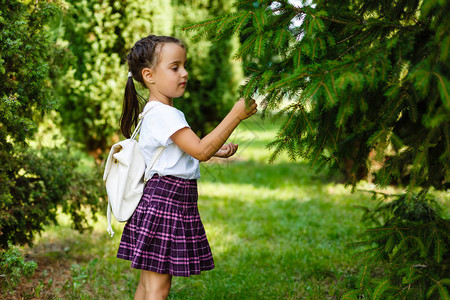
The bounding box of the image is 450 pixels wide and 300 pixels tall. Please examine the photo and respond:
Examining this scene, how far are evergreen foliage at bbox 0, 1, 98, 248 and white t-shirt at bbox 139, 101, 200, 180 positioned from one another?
827 millimetres

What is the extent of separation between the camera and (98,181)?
4.18 meters

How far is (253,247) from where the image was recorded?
4.41 meters

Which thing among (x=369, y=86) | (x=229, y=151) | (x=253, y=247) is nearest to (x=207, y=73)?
(x=253, y=247)

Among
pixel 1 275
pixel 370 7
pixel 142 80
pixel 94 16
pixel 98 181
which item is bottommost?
pixel 1 275

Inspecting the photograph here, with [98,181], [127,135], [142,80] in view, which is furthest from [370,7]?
[98,181]

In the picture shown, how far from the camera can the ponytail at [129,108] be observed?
258cm

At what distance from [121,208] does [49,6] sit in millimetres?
1444

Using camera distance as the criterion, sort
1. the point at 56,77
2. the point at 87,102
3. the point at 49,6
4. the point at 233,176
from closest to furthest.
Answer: the point at 49,6 → the point at 56,77 → the point at 87,102 → the point at 233,176

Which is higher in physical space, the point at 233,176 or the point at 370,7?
the point at 370,7

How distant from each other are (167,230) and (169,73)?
30.5 inches

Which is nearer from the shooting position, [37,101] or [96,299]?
[37,101]

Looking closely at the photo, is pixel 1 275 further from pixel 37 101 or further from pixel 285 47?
pixel 285 47

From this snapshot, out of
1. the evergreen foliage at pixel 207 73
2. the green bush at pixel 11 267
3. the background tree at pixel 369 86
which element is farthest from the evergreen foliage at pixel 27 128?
the evergreen foliage at pixel 207 73

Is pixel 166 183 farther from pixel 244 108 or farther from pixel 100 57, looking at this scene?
pixel 100 57
